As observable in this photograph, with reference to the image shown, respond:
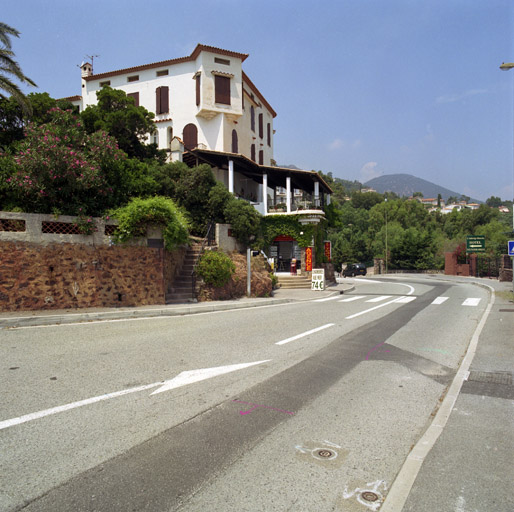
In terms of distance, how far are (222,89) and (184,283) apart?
18711 mm

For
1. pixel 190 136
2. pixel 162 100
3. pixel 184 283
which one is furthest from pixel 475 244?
pixel 184 283

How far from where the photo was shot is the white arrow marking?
546cm

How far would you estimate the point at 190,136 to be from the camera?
1177 inches

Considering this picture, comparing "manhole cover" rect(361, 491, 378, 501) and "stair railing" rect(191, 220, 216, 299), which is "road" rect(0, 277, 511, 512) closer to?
"manhole cover" rect(361, 491, 378, 501)

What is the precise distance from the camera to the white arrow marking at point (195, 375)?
5465 mm

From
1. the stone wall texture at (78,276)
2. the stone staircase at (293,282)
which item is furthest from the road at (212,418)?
the stone staircase at (293,282)

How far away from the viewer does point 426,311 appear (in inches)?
563

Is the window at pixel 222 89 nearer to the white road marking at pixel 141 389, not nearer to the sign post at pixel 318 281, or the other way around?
the sign post at pixel 318 281

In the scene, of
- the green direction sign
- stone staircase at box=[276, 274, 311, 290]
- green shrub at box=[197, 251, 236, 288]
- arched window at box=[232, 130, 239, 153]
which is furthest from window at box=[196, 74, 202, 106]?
the green direction sign

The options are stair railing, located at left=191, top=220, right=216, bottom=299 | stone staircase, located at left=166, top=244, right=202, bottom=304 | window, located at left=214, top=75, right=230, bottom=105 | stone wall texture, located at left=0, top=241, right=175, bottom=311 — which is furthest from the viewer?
window, located at left=214, top=75, right=230, bottom=105

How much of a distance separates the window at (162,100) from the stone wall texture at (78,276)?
20.1m

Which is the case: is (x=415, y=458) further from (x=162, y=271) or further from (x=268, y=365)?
(x=162, y=271)

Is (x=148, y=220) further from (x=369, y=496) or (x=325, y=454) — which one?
(x=369, y=496)

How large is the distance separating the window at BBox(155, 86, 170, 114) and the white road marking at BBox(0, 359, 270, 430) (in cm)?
2879
